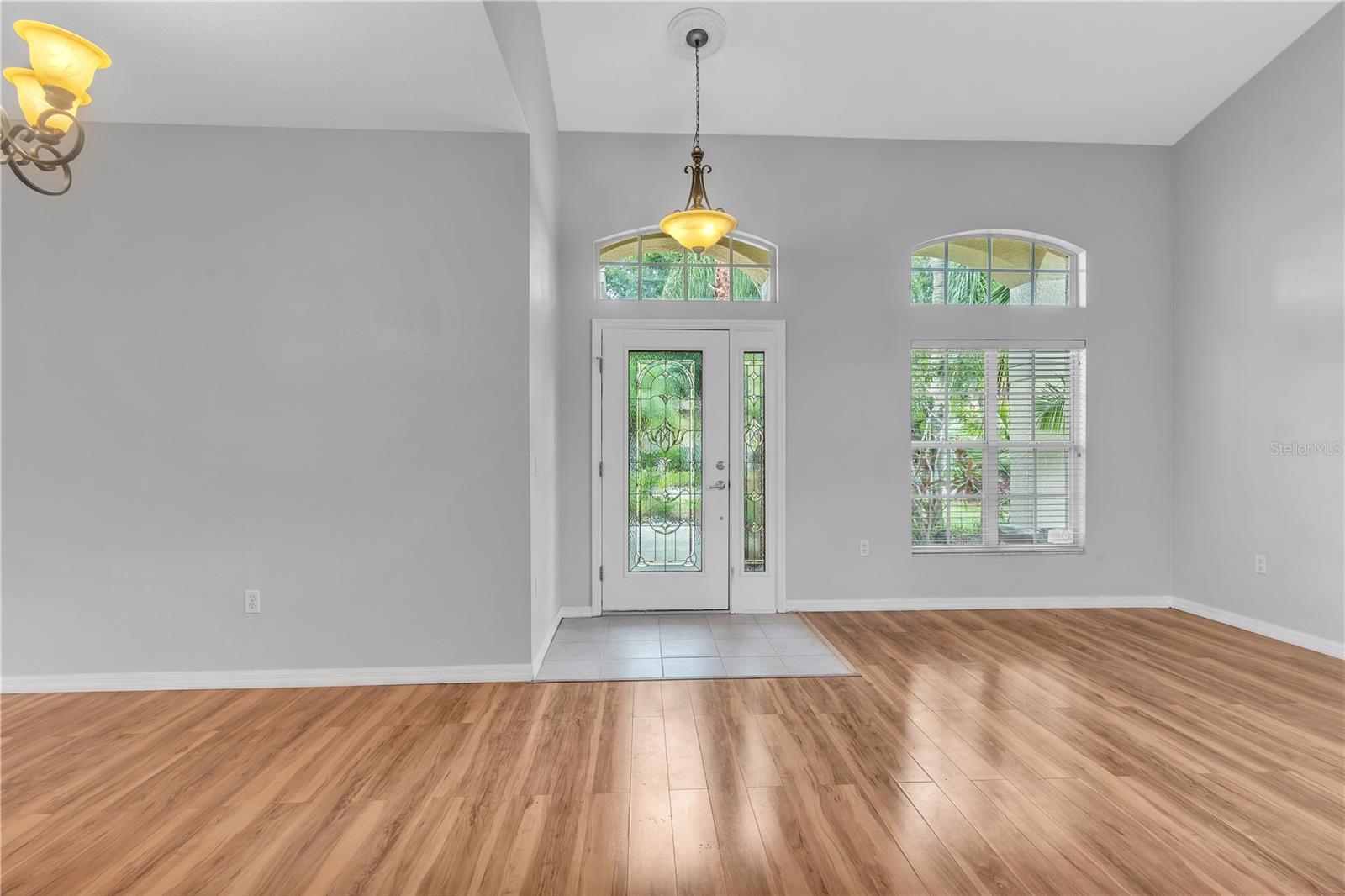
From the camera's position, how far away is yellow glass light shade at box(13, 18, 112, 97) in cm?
186

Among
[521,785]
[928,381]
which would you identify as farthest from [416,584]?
[928,381]

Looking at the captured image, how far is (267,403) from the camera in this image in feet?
11.5

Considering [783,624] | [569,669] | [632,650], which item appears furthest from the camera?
[783,624]

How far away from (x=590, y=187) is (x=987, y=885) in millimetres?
4576

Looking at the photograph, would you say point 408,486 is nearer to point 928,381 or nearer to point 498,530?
point 498,530

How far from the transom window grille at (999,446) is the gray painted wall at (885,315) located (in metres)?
0.12

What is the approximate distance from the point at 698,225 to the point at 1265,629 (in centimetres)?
451

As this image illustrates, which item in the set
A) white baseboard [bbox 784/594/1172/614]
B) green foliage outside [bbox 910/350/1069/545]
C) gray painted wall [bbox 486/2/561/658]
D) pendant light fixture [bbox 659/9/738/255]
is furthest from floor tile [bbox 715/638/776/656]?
pendant light fixture [bbox 659/9/738/255]

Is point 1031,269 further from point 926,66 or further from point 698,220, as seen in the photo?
point 698,220

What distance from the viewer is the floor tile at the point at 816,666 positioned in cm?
360

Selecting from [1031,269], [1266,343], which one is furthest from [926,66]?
[1266,343]

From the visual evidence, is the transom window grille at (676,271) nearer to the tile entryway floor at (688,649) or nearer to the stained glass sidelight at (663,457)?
the stained glass sidelight at (663,457)

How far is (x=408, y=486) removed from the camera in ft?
11.6

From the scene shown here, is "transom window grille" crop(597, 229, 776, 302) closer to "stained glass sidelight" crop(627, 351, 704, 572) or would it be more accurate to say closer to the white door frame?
the white door frame
